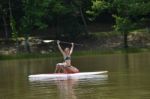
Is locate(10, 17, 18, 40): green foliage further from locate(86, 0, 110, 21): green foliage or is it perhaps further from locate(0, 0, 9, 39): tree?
locate(86, 0, 110, 21): green foliage

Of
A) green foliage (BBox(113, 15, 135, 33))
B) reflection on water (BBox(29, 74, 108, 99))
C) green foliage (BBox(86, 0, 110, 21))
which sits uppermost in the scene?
green foliage (BBox(86, 0, 110, 21))

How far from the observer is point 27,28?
68375mm

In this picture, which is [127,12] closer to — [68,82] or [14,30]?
[14,30]

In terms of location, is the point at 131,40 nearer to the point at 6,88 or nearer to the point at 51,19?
the point at 51,19

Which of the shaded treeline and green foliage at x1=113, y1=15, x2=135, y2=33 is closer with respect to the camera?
green foliage at x1=113, y1=15, x2=135, y2=33

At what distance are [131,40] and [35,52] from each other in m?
11.7

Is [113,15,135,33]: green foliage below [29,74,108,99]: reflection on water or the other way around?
below

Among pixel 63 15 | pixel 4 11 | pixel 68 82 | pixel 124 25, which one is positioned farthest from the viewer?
pixel 4 11

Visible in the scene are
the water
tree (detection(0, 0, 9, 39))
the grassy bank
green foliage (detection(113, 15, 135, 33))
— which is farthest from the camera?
tree (detection(0, 0, 9, 39))

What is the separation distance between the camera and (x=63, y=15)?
7125cm

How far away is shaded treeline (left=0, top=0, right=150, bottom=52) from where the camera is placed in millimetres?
69250

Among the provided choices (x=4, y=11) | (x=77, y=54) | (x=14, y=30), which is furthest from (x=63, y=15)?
(x=77, y=54)

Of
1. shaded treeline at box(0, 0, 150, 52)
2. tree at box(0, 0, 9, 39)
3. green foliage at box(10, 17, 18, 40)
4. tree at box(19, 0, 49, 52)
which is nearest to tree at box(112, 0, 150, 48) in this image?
shaded treeline at box(0, 0, 150, 52)

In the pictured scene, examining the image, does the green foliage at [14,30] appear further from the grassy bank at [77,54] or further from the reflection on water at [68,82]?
the reflection on water at [68,82]
